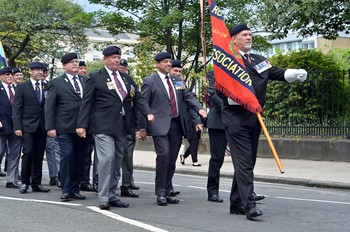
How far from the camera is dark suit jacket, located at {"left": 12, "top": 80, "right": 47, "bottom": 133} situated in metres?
11.4

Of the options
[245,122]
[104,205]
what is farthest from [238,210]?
[104,205]

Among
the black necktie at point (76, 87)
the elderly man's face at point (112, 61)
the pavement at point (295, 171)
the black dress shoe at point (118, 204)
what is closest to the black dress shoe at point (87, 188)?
the black necktie at point (76, 87)

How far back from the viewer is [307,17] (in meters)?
17.3

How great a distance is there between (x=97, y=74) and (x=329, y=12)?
9581 mm

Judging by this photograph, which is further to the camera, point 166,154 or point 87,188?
point 87,188

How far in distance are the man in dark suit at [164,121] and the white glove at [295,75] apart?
193 centimetres

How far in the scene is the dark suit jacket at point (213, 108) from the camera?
9.91 metres

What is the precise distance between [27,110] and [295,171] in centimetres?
614

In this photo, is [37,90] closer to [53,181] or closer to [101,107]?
[53,181]

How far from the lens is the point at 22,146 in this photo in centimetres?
1212

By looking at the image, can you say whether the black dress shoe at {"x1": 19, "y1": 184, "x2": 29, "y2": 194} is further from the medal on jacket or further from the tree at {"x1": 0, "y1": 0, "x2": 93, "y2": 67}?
the tree at {"x1": 0, "y1": 0, "x2": 93, "y2": 67}

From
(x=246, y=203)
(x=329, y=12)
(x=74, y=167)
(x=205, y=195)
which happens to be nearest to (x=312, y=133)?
(x=329, y=12)

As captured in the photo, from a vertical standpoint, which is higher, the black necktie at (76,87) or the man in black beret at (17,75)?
the man in black beret at (17,75)

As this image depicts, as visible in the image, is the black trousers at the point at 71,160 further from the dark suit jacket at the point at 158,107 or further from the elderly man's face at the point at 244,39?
the elderly man's face at the point at 244,39
